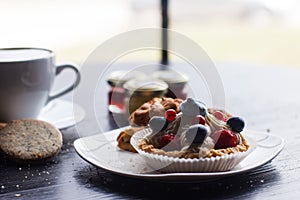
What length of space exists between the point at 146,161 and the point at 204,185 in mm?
115

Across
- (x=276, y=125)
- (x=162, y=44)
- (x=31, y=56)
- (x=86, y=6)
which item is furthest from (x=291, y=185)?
(x=86, y=6)

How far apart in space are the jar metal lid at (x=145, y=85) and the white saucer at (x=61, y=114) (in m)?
0.14

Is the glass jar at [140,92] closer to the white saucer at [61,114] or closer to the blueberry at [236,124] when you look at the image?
the white saucer at [61,114]

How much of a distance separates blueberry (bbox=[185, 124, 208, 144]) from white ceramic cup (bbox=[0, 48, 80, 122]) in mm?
451

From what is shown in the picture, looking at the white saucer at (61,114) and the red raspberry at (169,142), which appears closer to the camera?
the red raspberry at (169,142)

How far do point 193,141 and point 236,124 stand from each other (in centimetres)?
11

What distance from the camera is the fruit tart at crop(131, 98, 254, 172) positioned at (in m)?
0.81

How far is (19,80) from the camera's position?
1102 millimetres

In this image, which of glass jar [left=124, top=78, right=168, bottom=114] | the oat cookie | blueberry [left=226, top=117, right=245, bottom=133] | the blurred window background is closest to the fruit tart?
blueberry [left=226, top=117, right=245, bottom=133]

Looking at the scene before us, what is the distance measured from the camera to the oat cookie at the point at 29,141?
0.92m

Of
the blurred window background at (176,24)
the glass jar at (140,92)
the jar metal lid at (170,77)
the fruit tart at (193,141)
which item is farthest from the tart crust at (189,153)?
the blurred window background at (176,24)

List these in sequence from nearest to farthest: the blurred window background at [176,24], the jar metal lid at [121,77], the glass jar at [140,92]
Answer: the glass jar at [140,92]
the jar metal lid at [121,77]
the blurred window background at [176,24]

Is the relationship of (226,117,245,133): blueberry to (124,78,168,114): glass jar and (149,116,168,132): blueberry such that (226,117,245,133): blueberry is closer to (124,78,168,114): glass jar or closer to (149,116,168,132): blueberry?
(149,116,168,132): blueberry

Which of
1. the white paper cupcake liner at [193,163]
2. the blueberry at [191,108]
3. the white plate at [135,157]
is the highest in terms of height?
the blueberry at [191,108]
